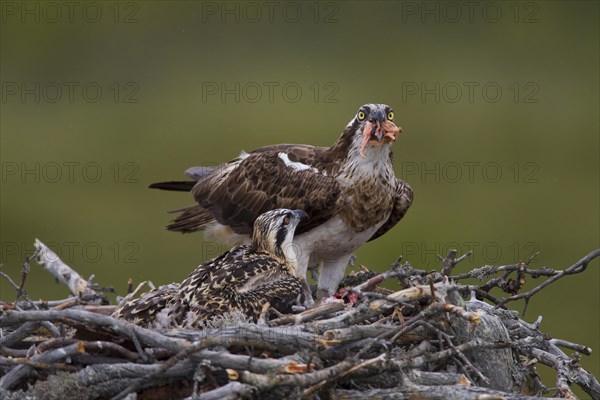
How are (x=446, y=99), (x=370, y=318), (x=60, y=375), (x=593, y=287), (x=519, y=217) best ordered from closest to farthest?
1. (x=60, y=375)
2. (x=370, y=318)
3. (x=593, y=287)
4. (x=519, y=217)
5. (x=446, y=99)

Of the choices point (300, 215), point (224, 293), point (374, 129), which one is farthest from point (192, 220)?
point (224, 293)

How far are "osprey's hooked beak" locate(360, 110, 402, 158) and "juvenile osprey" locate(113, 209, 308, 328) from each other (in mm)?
1144

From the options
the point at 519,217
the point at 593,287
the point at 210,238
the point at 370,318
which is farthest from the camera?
the point at 519,217

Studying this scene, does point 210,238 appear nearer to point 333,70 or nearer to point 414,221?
point 414,221

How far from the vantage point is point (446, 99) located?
24.4 metres

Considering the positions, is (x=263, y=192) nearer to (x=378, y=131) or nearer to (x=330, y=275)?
(x=330, y=275)

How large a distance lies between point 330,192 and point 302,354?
2648mm

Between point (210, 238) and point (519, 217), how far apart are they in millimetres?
11598


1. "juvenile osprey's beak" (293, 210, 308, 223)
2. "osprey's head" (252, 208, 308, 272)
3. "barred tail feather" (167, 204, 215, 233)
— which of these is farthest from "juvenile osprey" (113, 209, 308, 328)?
"barred tail feather" (167, 204, 215, 233)

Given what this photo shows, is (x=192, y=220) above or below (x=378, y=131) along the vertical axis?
below

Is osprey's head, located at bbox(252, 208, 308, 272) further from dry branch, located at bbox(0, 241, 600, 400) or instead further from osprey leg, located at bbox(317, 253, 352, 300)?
dry branch, located at bbox(0, 241, 600, 400)

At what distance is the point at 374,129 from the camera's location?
392 inches

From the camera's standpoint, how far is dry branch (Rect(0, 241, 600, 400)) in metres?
7.51

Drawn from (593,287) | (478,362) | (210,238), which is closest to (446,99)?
(593,287)
